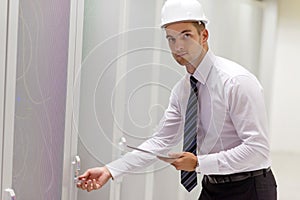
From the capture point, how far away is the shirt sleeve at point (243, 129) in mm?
1657

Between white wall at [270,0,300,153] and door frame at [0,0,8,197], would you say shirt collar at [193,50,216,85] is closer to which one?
door frame at [0,0,8,197]

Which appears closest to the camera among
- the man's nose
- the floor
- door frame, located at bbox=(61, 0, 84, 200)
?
the man's nose

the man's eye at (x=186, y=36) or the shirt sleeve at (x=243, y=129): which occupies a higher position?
the man's eye at (x=186, y=36)

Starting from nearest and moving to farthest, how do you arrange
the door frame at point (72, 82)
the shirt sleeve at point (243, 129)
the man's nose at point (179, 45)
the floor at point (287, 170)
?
the man's nose at point (179, 45) < the shirt sleeve at point (243, 129) < the door frame at point (72, 82) < the floor at point (287, 170)

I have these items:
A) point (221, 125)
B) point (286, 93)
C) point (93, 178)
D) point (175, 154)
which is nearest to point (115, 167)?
point (93, 178)

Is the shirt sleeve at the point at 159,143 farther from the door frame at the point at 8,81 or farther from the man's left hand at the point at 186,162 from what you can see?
the door frame at the point at 8,81

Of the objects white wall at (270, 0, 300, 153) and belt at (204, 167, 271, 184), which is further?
white wall at (270, 0, 300, 153)


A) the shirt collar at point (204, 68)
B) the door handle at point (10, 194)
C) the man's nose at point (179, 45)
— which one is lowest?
the door handle at point (10, 194)

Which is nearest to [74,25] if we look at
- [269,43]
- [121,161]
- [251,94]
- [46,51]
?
[46,51]

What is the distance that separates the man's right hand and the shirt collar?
47 centimetres

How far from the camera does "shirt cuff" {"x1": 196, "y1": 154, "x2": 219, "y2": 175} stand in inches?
65.9

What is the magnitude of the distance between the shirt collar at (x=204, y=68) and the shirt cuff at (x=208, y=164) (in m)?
0.26

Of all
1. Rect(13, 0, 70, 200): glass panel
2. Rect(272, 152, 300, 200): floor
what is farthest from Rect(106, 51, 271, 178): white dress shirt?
Rect(272, 152, 300, 200): floor

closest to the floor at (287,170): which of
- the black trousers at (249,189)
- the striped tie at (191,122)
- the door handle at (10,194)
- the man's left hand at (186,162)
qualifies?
the black trousers at (249,189)
